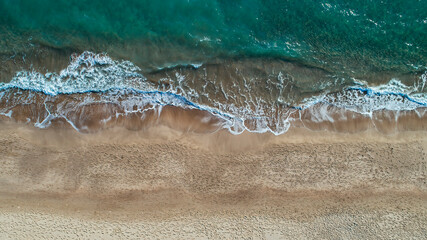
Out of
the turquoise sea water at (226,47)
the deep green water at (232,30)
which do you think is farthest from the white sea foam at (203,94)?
the deep green water at (232,30)

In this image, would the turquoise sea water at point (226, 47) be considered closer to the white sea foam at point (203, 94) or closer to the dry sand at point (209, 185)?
the white sea foam at point (203, 94)

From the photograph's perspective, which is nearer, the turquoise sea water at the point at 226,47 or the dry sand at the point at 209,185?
the dry sand at the point at 209,185

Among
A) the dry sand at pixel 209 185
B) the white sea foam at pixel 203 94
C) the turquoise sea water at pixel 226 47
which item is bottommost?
the dry sand at pixel 209 185

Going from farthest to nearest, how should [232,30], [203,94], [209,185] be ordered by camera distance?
[232,30] < [203,94] < [209,185]

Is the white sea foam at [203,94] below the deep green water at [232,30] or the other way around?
below

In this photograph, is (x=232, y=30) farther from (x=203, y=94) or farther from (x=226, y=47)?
(x=203, y=94)

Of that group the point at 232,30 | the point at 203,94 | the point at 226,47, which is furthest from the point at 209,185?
the point at 232,30

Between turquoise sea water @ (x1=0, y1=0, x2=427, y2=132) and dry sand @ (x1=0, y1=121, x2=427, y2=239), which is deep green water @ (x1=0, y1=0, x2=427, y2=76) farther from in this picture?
dry sand @ (x1=0, y1=121, x2=427, y2=239)
